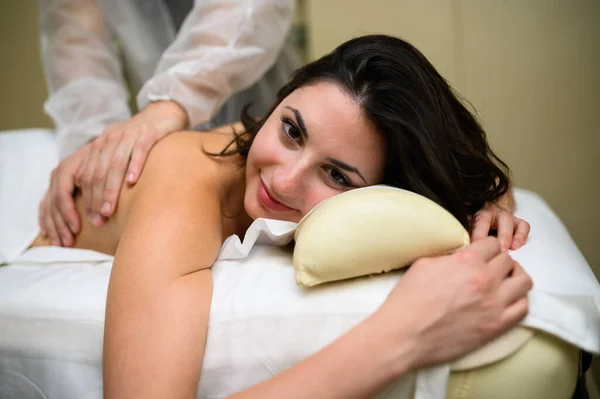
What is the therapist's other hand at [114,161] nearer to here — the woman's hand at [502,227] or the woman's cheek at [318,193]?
the woman's cheek at [318,193]

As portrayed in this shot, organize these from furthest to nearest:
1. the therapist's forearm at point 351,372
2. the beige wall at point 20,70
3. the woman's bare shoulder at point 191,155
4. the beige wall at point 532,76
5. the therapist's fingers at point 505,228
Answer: the beige wall at point 20,70
the beige wall at point 532,76
the woman's bare shoulder at point 191,155
the therapist's fingers at point 505,228
the therapist's forearm at point 351,372

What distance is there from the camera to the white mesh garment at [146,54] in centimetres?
111

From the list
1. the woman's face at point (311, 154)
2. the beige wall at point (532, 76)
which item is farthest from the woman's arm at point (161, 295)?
the beige wall at point (532, 76)

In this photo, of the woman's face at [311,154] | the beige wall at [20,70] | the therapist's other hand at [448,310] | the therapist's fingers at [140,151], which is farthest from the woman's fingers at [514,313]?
the beige wall at [20,70]

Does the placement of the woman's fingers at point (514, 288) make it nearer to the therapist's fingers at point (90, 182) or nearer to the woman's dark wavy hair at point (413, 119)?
the woman's dark wavy hair at point (413, 119)

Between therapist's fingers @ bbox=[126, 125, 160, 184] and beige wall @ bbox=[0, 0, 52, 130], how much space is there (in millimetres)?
983

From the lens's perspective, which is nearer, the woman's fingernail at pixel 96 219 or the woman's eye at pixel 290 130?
the woman's eye at pixel 290 130

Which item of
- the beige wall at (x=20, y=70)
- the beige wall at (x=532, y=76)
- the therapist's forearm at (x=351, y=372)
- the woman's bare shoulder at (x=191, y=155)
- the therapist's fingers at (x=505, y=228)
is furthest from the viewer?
the beige wall at (x=20, y=70)

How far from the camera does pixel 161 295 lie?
64cm

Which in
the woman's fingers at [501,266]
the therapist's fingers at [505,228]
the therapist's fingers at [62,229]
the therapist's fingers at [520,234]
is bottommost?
the therapist's fingers at [62,229]

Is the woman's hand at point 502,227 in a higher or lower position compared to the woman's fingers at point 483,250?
lower

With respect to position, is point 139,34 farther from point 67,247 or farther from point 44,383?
point 44,383

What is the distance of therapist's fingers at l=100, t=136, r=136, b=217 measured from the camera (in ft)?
2.83

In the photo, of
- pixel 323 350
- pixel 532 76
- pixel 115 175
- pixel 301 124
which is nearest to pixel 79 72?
pixel 115 175
